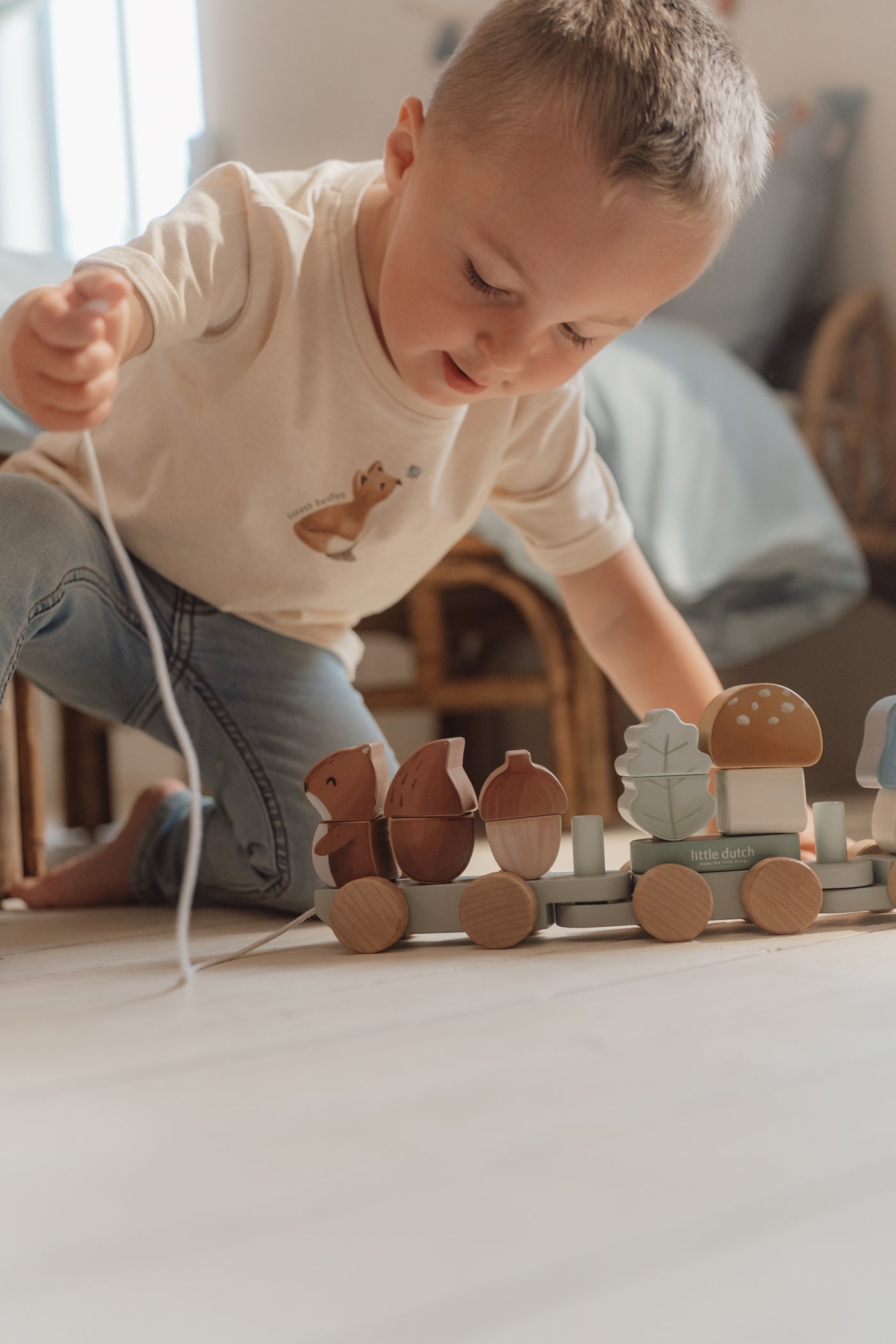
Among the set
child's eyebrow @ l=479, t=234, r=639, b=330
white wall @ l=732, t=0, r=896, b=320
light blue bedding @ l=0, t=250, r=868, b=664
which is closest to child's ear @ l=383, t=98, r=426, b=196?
child's eyebrow @ l=479, t=234, r=639, b=330

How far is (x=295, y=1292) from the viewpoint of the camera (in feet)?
0.86

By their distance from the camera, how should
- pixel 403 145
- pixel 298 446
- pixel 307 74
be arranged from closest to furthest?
pixel 403 145 < pixel 298 446 < pixel 307 74

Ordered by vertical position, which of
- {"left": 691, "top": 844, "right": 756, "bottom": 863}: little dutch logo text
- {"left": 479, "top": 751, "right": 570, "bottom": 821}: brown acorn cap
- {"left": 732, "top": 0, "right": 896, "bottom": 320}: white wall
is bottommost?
{"left": 691, "top": 844, "right": 756, "bottom": 863}: little dutch logo text

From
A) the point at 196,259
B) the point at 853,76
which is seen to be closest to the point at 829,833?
the point at 196,259

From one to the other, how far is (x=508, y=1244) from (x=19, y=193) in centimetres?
282

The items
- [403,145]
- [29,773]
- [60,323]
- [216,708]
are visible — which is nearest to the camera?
[60,323]

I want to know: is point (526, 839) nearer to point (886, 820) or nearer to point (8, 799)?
point (886, 820)

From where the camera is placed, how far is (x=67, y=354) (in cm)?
51

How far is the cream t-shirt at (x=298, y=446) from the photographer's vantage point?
774 mm

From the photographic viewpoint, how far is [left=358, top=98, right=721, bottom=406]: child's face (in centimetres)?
62

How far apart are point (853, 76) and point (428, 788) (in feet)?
5.96

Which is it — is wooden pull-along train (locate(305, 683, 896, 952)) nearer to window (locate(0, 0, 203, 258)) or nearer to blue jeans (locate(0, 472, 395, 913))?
blue jeans (locate(0, 472, 395, 913))

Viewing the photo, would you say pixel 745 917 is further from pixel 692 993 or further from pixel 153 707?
pixel 153 707

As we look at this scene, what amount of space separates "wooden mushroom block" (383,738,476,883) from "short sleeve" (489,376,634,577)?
347mm
